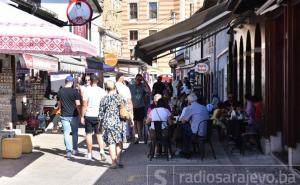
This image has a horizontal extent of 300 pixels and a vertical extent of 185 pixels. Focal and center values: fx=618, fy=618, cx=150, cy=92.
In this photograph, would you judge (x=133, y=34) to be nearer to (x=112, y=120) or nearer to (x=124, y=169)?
(x=112, y=120)

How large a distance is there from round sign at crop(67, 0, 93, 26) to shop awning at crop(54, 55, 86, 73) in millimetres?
1649

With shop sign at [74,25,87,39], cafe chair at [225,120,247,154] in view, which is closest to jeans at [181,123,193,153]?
cafe chair at [225,120,247,154]

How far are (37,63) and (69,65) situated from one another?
5853 millimetres

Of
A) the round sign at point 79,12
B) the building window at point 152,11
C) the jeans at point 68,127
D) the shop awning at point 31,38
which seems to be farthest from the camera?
the building window at point 152,11

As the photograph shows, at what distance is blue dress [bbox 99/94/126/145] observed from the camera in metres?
12.0

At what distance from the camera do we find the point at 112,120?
12078 mm

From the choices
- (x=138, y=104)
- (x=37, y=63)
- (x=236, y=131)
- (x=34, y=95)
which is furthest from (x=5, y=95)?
(x=236, y=131)

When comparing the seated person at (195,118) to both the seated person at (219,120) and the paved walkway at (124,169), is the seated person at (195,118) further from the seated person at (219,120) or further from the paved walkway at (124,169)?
the seated person at (219,120)

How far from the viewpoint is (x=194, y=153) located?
45.5ft

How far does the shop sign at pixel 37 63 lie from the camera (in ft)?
61.9

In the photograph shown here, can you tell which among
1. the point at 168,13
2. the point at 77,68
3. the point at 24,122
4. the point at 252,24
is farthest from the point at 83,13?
the point at 168,13

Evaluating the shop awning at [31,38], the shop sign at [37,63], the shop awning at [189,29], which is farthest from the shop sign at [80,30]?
the shop awning at [31,38]

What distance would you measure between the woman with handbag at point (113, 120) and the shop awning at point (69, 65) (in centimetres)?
1212

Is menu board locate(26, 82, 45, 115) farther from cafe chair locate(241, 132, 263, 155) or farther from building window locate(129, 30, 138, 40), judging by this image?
building window locate(129, 30, 138, 40)
